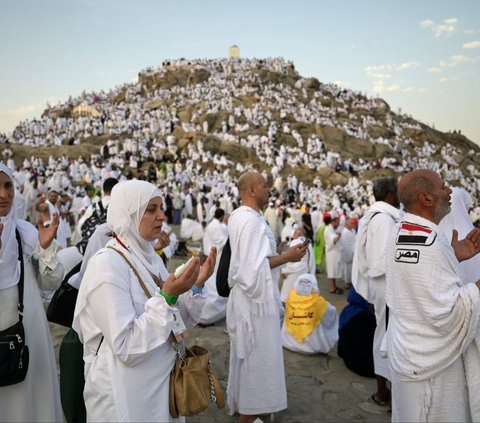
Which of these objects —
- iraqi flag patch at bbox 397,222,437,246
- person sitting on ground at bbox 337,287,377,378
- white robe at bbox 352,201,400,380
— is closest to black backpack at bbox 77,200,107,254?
white robe at bbox 352,201,400,380

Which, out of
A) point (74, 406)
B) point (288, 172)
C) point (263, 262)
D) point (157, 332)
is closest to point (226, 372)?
point (263, 262)

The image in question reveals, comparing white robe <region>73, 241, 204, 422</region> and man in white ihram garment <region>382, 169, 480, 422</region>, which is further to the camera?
man in white ihram garment <region>382, 169, 480, 422</region>

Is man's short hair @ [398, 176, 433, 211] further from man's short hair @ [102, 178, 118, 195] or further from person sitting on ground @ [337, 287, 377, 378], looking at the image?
man's short hair @ [102, 178, 118, 195]

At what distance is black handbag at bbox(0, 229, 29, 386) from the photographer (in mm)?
1997

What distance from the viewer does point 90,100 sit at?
59875 mm

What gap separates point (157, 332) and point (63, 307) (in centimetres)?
101

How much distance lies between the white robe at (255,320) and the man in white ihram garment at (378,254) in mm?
866

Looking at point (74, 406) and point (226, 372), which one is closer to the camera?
point (74, 406)

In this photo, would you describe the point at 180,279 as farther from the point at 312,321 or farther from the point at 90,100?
the point at 90,100

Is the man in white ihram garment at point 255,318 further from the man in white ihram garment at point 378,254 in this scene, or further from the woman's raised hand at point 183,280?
the woman's raised hand at point 183,280

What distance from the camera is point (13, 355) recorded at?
2027 millimetres

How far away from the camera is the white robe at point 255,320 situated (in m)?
2.97

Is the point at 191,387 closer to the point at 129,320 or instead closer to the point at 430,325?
the point at 129,320

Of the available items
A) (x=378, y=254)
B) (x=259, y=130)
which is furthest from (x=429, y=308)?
(x=259, y=130)
